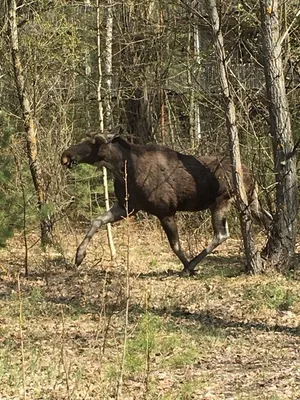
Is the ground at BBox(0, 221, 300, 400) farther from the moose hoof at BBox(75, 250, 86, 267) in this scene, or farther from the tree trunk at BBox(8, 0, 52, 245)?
the tree trunk at BBox(8, 0, 52, 245)

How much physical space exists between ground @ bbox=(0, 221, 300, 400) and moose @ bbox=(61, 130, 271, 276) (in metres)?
0.81

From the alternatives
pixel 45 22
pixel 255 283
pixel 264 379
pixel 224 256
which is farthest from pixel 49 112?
pixel 264 379

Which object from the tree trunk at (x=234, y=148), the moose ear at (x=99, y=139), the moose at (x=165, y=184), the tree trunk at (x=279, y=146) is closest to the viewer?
the tree trunk at (x=234, y=148)

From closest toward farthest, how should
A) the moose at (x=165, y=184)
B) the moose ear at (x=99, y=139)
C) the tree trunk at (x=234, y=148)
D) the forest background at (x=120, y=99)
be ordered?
1. the tree trunk at (x=234, y=148)
2. the forest background at (x=120, y=99)
3. the moose at (x=165, y=184)
4. the moose ear at (x=99, y=139)

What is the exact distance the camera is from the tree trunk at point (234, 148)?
37.8 ft

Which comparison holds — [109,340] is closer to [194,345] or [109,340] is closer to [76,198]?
[194,345]

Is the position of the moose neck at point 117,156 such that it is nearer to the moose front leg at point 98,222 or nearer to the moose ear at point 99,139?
the moose ear at point 99,139

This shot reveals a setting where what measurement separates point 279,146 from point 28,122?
5.61 metres

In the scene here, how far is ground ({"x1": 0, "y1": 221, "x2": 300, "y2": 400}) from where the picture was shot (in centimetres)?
682

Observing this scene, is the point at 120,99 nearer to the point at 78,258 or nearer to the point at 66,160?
the point at 66,160

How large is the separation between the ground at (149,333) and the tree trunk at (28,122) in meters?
0.56

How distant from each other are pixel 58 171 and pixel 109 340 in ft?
28.1

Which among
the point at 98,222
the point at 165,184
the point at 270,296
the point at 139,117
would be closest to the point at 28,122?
the point at 98,222

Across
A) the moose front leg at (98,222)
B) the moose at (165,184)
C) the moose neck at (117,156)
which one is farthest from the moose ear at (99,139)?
the moose front leg at (98,222)
